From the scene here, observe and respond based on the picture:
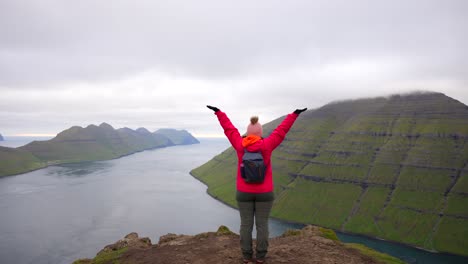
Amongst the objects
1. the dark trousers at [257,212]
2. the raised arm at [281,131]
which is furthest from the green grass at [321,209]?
the raised arm at [281,131]

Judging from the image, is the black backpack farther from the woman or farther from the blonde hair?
the blonde hair

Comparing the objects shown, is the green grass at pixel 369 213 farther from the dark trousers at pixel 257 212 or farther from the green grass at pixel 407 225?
the dark trousers at pixel 257 212

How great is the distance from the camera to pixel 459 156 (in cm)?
19000

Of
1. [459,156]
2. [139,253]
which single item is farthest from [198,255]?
[459,156]

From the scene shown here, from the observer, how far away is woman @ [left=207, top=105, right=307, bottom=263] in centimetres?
1167

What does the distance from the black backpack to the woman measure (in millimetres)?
318

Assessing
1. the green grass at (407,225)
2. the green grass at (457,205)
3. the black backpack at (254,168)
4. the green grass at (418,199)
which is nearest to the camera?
the black backpack at (254,168)

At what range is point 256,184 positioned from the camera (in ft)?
38.0

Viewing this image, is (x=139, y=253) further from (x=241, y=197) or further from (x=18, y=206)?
(x=18, y=206)

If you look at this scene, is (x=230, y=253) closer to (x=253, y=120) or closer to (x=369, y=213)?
(x=253, y=120)

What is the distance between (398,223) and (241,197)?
601 feet

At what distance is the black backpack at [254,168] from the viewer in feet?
36.9

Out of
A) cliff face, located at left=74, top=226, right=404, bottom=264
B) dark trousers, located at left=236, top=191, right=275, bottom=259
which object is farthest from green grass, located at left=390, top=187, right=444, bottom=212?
dark trousers, located at left=236, top=191, right=275, bottom=259

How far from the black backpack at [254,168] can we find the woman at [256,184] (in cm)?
32
